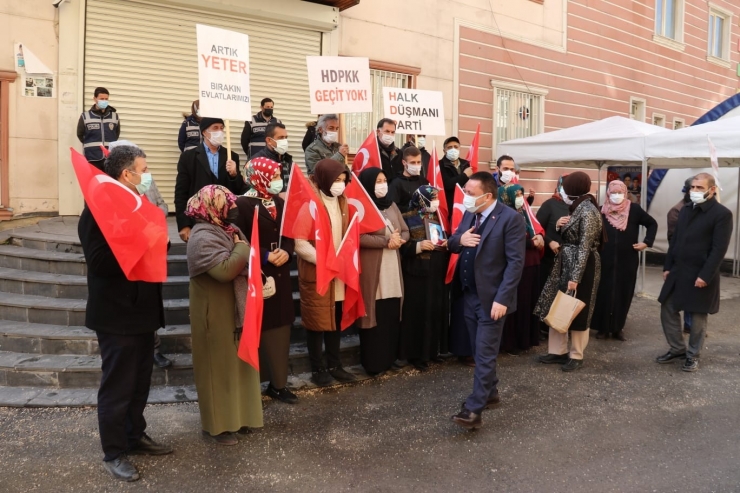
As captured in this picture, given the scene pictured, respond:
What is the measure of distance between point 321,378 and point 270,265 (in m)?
1.27

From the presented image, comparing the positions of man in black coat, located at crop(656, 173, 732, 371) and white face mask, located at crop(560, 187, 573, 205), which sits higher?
white face mask, located at crop(560, 187, 573, 205)

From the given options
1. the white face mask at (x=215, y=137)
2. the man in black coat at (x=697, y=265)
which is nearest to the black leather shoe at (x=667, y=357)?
the man in black coat at (x=697, y=265)

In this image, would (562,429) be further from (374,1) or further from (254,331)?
(374,1)

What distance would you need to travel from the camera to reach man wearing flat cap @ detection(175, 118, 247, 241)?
5.81m

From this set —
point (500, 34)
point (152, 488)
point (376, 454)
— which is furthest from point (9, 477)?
point (500, 34)

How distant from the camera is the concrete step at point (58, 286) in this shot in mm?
6312

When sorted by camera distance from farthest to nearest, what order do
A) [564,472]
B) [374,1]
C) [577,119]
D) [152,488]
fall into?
1. [577,119]
2. [374,1]
3. [564,472]
4. [152,488]

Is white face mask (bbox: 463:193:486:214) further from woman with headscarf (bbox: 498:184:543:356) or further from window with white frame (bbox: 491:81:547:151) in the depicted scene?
window with white frame (bbox: 491:81:547:151)

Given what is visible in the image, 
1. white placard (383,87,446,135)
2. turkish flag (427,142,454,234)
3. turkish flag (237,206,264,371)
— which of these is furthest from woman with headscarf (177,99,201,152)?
turkish flag (237,206,264,371)

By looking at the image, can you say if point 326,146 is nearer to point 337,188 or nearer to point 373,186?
point 373,186

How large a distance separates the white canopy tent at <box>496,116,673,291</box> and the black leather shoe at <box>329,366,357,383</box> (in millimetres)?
6106

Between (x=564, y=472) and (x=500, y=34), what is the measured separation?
39.6ft

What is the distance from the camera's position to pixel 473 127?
45.0 ft

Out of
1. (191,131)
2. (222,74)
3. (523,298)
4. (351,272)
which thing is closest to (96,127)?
(191,131)
